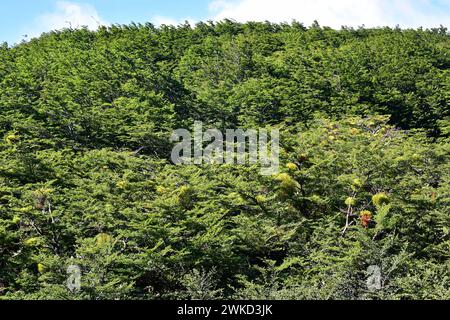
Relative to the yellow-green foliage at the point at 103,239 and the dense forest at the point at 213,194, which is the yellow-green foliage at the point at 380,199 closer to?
the dense forest at the point at 213,194

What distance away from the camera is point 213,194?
1966 centimetres

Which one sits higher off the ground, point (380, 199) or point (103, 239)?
point (380, 199)

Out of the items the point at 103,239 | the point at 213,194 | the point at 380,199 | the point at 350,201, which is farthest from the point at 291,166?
the point at 103,239

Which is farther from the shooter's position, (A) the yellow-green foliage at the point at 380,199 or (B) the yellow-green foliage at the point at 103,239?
(A) the yellow-green foliage at the point at 380,199

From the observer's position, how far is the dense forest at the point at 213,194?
14641mm

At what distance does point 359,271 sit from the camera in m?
14.1

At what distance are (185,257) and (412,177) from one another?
34.3 feet

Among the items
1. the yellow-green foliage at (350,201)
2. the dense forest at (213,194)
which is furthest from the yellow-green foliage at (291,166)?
the yellow-green foliage at (350,201)

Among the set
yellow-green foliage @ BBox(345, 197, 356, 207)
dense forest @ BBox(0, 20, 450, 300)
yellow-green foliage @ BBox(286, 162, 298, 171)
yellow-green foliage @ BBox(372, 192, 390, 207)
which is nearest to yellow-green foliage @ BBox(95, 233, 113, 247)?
dense forest @ BBox(0, 20, 450, 300)

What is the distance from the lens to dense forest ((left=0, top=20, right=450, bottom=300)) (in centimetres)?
1464

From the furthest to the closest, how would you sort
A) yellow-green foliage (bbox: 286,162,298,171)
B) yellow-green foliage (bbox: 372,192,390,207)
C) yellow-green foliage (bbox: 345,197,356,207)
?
yellow-green foliage (bbox: 286,162,298,171), yellow-green foliage (bbox: 345,197,356,207), yellow-green foliage (bbox: 372,192,390,207)

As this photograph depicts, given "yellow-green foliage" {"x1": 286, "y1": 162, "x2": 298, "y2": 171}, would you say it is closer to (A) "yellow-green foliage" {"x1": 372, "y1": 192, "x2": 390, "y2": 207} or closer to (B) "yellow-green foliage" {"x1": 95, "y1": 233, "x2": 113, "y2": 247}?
(A) "yellow-green foliage" {"x1": 372, "y1": 192, "x2": 390, "y2": 207}

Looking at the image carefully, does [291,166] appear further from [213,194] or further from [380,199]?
[380,199]

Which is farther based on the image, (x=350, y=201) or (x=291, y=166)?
Result: (x=291, y=166)
